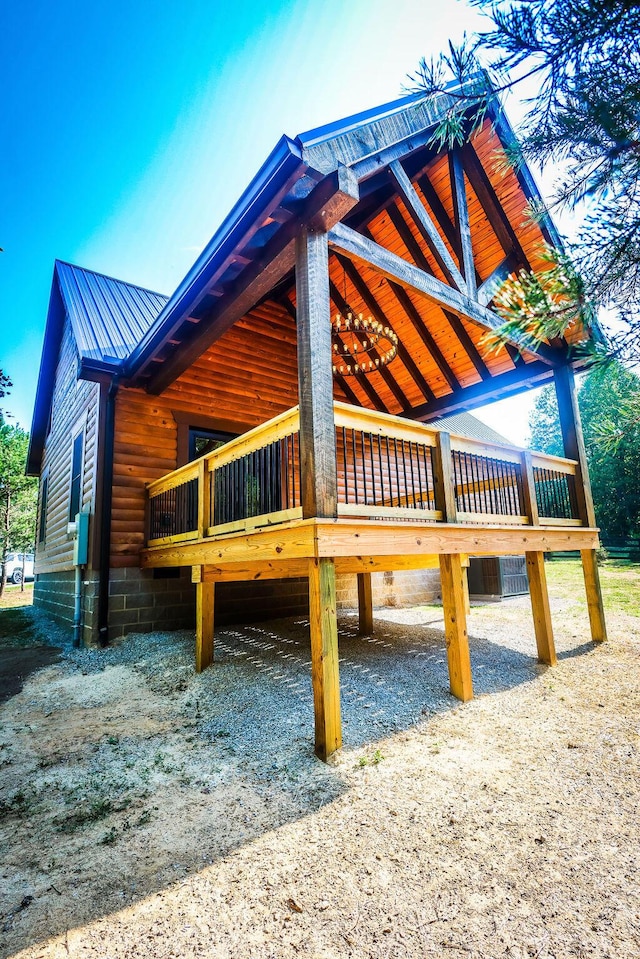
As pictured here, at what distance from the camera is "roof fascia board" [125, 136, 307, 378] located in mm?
3578

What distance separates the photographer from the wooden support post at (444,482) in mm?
4633

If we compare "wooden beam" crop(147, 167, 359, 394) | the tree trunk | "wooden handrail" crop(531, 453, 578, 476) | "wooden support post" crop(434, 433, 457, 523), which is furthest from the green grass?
the tree trunk

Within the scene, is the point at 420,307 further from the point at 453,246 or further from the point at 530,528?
the point at 530,528

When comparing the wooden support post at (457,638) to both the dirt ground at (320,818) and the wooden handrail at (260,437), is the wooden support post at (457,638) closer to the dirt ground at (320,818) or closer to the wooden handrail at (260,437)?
the dirt ground at (320,818)

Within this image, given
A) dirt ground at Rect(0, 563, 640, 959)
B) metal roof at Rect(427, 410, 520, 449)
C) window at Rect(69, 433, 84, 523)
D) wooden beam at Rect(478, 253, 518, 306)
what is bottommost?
dirt ground at Rect(0, 563, 640, 959)

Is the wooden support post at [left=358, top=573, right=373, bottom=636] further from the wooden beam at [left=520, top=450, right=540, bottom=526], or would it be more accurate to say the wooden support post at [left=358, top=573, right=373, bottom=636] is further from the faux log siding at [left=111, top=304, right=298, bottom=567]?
the faux log siding at [left=111, top=304, right=298, bottom=567]

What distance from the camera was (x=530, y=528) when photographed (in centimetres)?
561

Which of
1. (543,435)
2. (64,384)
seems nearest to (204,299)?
(64,384)

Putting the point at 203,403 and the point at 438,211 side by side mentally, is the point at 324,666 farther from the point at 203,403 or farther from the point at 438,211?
the point at 438,211

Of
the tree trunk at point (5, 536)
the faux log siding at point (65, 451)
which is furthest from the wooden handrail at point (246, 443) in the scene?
the tree trunk at point (5, 536)

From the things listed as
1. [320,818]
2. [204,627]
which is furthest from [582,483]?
[320,818]

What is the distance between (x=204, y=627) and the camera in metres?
5.35

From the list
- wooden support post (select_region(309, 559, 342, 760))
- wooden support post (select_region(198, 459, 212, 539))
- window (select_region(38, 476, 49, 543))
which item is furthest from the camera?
window (select_region(38, 476, 49, 543))

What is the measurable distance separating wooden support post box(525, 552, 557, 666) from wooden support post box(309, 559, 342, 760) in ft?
10.8
